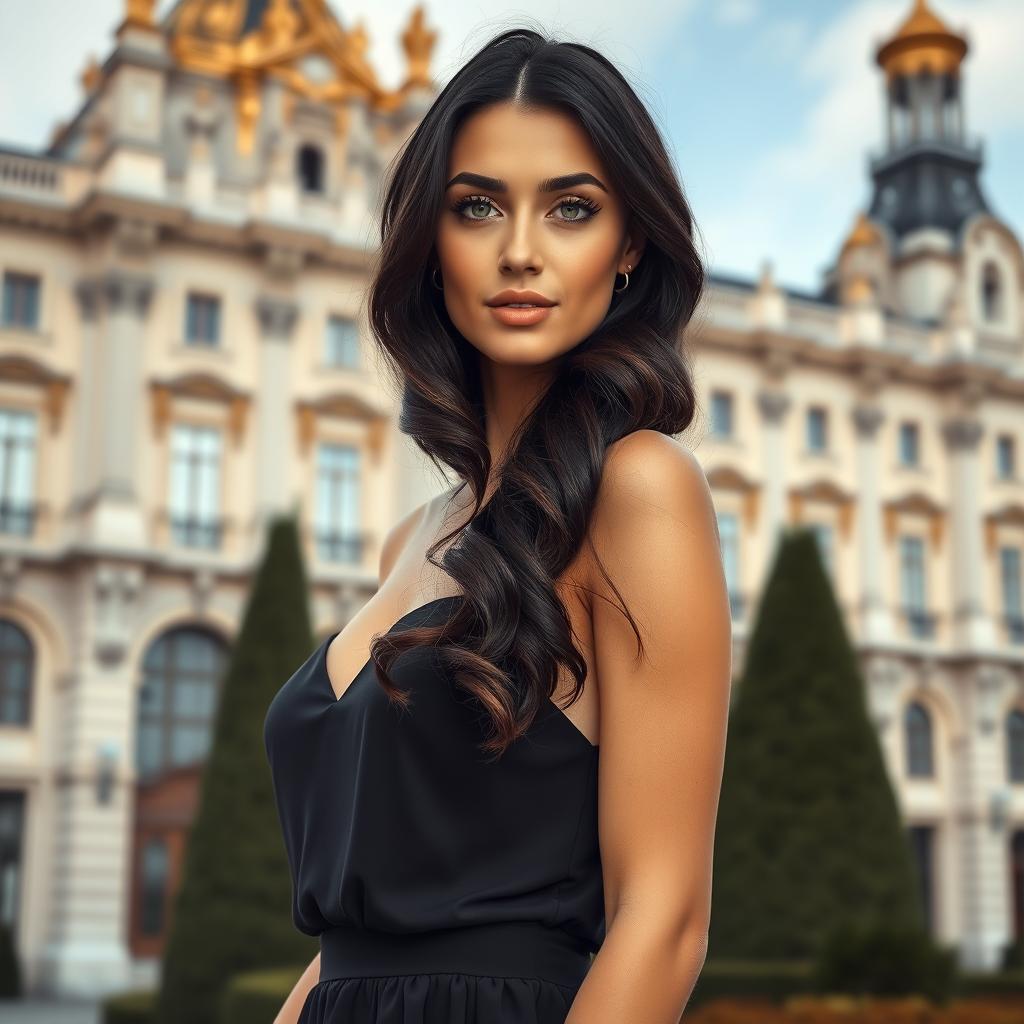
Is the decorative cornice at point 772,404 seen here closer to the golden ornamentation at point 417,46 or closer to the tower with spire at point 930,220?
the tower with spire at point 930,220

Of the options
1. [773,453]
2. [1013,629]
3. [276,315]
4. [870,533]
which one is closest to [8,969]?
[276,315]

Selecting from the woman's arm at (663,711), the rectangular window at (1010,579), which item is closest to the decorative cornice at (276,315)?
the rectangular window at (1010,579)

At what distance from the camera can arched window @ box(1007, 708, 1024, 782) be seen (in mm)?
32781

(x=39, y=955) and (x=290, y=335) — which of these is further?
(x=290, y=335)

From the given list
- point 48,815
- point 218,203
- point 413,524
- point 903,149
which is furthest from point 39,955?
point 903,149

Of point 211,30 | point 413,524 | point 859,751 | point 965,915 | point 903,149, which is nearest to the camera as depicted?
point 413,524

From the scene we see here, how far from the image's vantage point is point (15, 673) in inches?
940

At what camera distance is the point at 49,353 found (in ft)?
81.7

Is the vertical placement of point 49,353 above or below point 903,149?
below

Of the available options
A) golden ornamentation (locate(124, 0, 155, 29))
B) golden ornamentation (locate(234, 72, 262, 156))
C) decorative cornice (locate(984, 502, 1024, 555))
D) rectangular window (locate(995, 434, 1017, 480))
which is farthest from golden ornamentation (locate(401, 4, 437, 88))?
decorative cornice (locate(984, 502, 1024, 555))

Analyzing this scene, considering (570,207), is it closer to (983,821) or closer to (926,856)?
(926,856)

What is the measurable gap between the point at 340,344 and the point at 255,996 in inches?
690

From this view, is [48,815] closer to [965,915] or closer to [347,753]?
[965,915]

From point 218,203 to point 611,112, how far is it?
2548 centimetres
